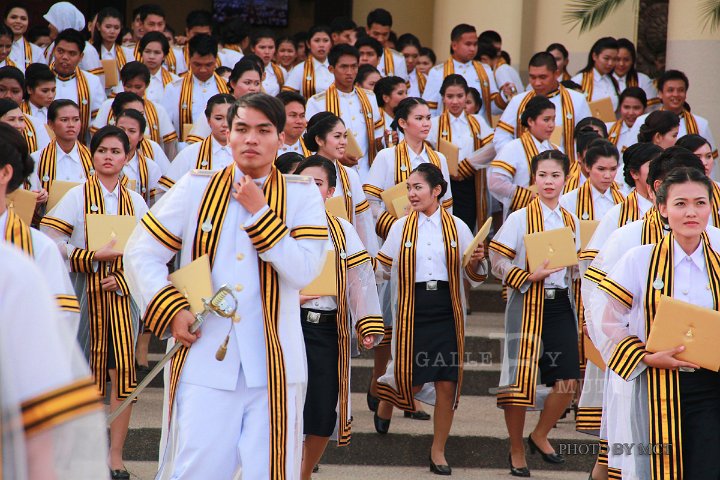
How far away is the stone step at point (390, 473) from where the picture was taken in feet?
22.5

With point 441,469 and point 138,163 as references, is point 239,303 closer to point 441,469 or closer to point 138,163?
point 441,469

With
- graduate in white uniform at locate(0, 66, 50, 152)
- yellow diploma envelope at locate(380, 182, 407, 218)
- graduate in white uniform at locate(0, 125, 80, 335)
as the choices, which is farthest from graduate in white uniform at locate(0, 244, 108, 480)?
graduate in white uniform at locate(0, 66, 50, 152)

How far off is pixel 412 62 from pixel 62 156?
5701 millimetres

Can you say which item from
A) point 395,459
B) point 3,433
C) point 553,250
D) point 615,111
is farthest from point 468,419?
point 3,433

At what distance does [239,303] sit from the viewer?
4234 mm

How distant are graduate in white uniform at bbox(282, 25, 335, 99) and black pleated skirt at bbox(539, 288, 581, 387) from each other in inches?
180

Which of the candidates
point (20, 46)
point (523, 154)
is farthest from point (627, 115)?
point (20, 46)

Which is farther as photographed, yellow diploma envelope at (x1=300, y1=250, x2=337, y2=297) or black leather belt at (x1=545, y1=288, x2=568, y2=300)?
black leather belt at (x1=545, y1=288, x2=568, y2=300)

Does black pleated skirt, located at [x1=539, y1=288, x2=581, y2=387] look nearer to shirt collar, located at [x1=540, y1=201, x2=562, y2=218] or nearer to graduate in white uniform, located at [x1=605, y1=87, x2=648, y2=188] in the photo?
shirt collar, located at [x1=540, y1=201, x2=562, y2=218]

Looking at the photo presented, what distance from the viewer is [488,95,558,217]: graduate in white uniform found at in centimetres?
905

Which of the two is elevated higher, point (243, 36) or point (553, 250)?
point (243, 36)

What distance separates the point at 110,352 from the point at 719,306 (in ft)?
11.2

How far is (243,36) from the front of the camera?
517 inches

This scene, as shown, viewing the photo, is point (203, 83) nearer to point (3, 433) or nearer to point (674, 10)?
point (674, 10)
